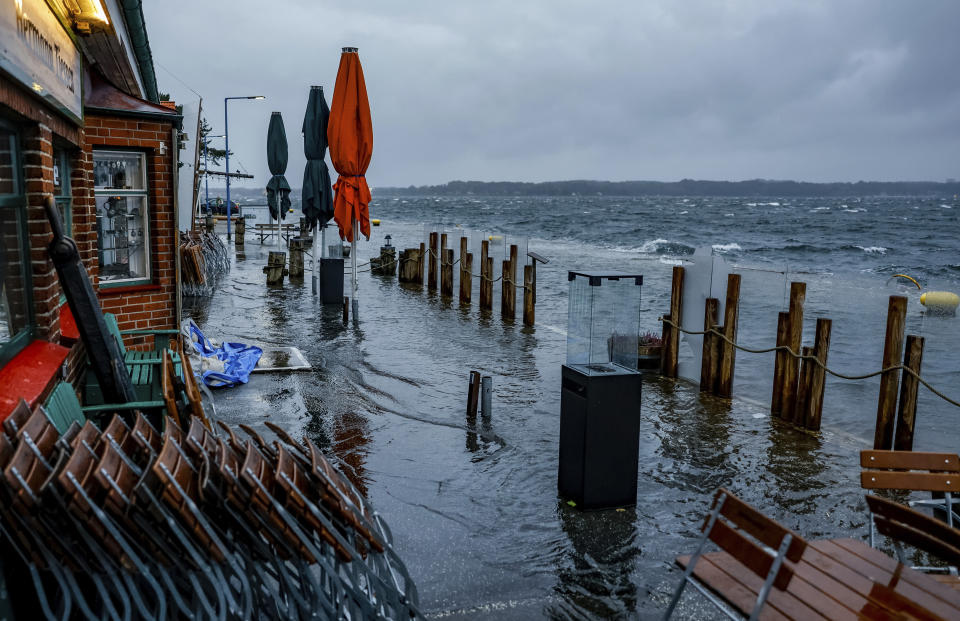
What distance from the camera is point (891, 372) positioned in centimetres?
766

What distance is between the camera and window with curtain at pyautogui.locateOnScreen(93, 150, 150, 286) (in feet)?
27.7

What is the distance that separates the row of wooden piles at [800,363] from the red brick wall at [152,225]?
20.4 ft

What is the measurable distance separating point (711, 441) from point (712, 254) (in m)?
3.29

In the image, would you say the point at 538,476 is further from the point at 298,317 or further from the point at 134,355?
the point at 298,317

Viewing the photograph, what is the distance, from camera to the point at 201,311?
46.9 ft

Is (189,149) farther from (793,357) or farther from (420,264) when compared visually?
(793,357)

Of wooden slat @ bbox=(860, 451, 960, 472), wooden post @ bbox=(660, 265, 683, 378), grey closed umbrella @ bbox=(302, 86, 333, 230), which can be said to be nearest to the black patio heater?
wooden slat @ bbox=(860, 451, 960, 472)

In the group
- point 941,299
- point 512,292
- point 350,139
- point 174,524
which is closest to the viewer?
point 174,524

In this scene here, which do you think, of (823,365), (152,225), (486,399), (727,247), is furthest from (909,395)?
Result: (727,247)

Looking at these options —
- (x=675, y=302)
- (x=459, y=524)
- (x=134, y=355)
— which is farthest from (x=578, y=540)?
(x=675, y=302)

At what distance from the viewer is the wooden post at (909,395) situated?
750 centimetres

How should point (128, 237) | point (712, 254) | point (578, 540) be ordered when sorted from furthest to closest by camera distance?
1. point (712, 254)
2. point (128, 237)
3. point (578, 540)

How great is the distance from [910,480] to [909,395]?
358 centimetres

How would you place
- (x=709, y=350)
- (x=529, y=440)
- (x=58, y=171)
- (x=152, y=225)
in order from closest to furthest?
(x=58, y=171) → (x=529, y=440) → (x=152, y=225) → (x=709, y=350)
